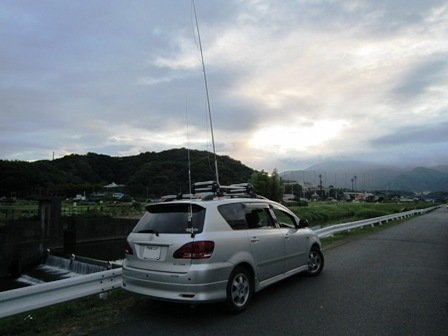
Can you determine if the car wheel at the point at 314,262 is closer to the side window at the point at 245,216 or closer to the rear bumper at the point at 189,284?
the side window at the point at 245,216

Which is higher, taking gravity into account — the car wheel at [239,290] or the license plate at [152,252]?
the license plate at [152,252]

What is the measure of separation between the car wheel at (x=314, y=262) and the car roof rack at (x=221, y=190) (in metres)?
2.08

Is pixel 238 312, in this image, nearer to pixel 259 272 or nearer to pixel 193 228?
pixel 259 272

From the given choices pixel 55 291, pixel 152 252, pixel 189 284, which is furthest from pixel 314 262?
pixel 55 291

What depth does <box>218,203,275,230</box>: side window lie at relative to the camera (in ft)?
19.2

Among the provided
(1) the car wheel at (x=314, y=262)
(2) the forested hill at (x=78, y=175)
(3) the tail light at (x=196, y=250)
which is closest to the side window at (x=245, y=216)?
(3) the tail light at (x=196, y=250)

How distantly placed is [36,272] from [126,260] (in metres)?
23.4

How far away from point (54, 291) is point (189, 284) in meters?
1.91

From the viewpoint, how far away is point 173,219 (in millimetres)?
5660

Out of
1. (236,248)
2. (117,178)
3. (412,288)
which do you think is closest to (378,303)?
(412,288)

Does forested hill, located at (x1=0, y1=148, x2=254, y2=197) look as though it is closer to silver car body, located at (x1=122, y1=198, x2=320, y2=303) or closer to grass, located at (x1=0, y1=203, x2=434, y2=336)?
silver car body, located at (x1=122, y1=198, x2=320, y2=303)

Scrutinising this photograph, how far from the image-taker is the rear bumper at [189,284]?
508cm

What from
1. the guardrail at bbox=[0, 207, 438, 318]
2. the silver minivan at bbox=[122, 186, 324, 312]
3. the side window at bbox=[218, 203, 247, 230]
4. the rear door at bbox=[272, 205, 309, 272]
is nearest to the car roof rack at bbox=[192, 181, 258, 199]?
the silver minivan at bbox=[122, 186, 324, 312]

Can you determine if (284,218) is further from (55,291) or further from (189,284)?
(55,291)
